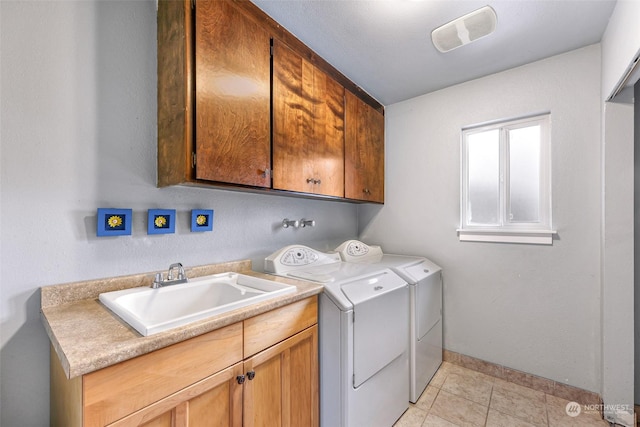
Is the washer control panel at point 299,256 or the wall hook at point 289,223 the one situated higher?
the wall hook at point 289,223

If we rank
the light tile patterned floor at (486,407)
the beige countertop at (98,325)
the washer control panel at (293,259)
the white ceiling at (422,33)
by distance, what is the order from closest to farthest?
the beige countertop at (98,325), the white ceiling at (422,33), the light tile patterned floor at (486,407), the washer control panel at (293,259)

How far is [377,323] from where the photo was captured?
149 centimetres

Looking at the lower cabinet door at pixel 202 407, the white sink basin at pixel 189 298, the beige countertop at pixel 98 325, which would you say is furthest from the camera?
the white sink basin at pixel 189 298

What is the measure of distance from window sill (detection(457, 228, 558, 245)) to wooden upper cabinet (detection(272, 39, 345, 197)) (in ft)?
3.56

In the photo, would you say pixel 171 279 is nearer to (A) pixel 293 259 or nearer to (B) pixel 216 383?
(B) pixel 216 383

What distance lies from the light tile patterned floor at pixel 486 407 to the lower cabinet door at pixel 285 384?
28.9 inches

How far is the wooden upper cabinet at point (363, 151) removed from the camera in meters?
2.14

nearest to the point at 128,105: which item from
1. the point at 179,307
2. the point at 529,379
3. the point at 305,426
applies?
the point at 179,307

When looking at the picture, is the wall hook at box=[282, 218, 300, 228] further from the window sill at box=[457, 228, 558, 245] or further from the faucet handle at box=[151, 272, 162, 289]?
the window sill at box=[457, 228, 558, 245]

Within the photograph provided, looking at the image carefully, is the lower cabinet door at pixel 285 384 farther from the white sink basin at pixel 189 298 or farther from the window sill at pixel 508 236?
the window sill at pixel 508 236

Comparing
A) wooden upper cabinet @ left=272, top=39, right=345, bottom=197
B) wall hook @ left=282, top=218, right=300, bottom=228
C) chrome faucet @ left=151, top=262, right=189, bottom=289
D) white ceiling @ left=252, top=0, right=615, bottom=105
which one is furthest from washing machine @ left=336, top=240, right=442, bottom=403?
white ceiling @ left=252, top=0, right=615, bottom=105

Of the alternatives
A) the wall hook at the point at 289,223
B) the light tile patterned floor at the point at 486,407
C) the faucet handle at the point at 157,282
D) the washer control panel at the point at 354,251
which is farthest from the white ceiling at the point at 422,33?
the light tile patterned floor at the point at 486,407

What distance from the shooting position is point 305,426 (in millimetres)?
1303

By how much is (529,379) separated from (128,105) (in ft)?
9.95
